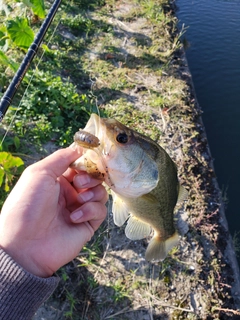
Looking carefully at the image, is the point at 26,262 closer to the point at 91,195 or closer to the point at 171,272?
the point at 91,195

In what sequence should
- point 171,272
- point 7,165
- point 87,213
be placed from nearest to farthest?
point 87,213, point 7,165, point 171,272

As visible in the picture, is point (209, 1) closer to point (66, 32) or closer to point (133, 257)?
point (66, 32)

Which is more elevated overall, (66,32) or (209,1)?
(66,32)

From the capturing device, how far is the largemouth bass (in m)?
1.86

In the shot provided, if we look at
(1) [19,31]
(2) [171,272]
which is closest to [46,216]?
(2) [171,272]

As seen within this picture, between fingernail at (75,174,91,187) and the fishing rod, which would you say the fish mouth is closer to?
fingernail at (75,174,91,187)

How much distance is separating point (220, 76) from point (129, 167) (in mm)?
6060

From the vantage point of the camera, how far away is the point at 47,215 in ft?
6.34

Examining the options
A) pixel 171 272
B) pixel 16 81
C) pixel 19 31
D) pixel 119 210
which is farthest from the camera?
pixel 19 31

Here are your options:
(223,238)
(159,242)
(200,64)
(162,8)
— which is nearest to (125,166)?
(159,242)

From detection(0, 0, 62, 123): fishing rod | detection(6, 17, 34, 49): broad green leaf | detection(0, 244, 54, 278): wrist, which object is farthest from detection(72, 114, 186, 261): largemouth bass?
detection(6, 17, 34, 49): broad green leaf

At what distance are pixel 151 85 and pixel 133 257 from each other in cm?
323

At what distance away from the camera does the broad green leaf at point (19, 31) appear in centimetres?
432

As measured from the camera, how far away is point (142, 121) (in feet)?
15.6
